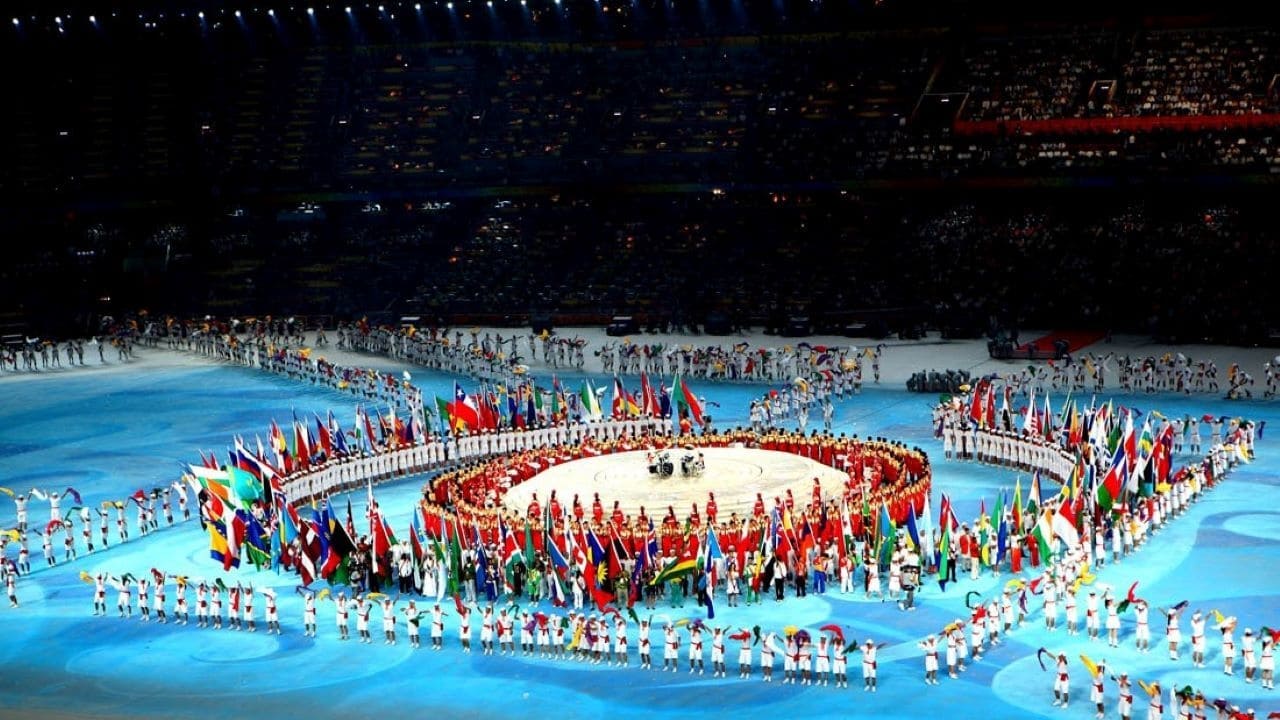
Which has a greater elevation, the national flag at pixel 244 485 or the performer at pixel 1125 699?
the national flag at pixel 244 485

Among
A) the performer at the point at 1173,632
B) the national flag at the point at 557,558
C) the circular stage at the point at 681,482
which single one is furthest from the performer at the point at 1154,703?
the circular stage at the point at 681,482

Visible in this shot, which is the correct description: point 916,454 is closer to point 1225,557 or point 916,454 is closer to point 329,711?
point 1225,557

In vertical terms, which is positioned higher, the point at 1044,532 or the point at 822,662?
the point at 1044,532

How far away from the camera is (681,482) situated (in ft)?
120

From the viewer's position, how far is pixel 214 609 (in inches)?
1191

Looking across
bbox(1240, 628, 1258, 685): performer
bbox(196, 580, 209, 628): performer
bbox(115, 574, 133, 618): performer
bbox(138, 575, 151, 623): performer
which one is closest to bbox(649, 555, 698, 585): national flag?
bbox(196, 580, 209, 628): performer

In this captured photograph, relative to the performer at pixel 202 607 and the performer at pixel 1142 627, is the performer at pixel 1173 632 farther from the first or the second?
the performer at pixel 202 607

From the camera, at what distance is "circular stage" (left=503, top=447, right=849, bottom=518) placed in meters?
34.8

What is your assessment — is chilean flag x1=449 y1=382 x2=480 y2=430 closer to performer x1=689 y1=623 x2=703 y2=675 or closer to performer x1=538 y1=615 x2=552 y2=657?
performer x1=538 y1=615 x2=552 y2=657

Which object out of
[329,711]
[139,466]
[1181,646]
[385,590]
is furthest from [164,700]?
[139,466]

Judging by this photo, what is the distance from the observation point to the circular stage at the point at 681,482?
3478 centimetres

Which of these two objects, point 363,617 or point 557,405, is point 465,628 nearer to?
point 363,617

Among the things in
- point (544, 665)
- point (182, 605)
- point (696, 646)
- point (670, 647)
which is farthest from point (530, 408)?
point (696, 646)

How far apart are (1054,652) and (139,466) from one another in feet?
99.3
